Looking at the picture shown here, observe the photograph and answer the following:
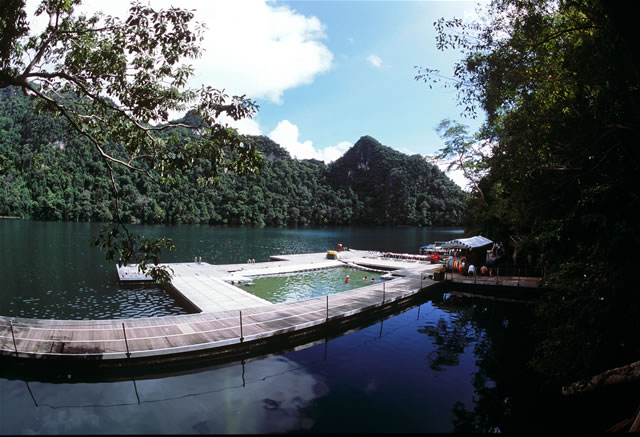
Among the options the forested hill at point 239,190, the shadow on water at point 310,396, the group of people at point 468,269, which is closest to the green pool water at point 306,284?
the group of people at point 468,269

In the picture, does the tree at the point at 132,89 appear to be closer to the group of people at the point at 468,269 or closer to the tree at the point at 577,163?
the tree at the point at 577,163

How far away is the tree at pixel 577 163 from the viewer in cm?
599

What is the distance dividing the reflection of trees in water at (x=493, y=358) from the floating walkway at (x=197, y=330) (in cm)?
293

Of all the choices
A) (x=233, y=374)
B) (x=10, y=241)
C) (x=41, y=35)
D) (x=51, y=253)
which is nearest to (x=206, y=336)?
(x=233, y=374)

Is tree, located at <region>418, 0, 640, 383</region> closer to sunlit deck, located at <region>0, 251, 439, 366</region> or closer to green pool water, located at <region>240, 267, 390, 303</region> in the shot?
sunlit deck, located at <region>0, 251, 439, 366</region>

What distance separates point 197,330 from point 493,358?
9.17 m

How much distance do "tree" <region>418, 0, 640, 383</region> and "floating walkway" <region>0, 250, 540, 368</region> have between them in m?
7.05

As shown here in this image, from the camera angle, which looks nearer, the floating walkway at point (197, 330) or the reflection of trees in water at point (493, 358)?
the reflection of trees in water at point (493, 358)

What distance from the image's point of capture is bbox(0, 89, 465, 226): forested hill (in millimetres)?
85625

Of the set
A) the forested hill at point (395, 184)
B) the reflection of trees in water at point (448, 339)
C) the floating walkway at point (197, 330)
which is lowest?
the reflection of trees in water at point (448, 339)

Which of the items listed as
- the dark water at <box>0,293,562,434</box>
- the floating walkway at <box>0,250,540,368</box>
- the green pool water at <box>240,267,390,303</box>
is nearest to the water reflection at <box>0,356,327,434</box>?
the dark water at <box>0,293,562,434</box>

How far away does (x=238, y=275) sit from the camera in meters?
21.2

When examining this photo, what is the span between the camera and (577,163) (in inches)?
270

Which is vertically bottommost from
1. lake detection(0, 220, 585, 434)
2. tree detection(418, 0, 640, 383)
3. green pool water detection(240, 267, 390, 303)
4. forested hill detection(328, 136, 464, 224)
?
lake detection(0, 220, 585, 434)
